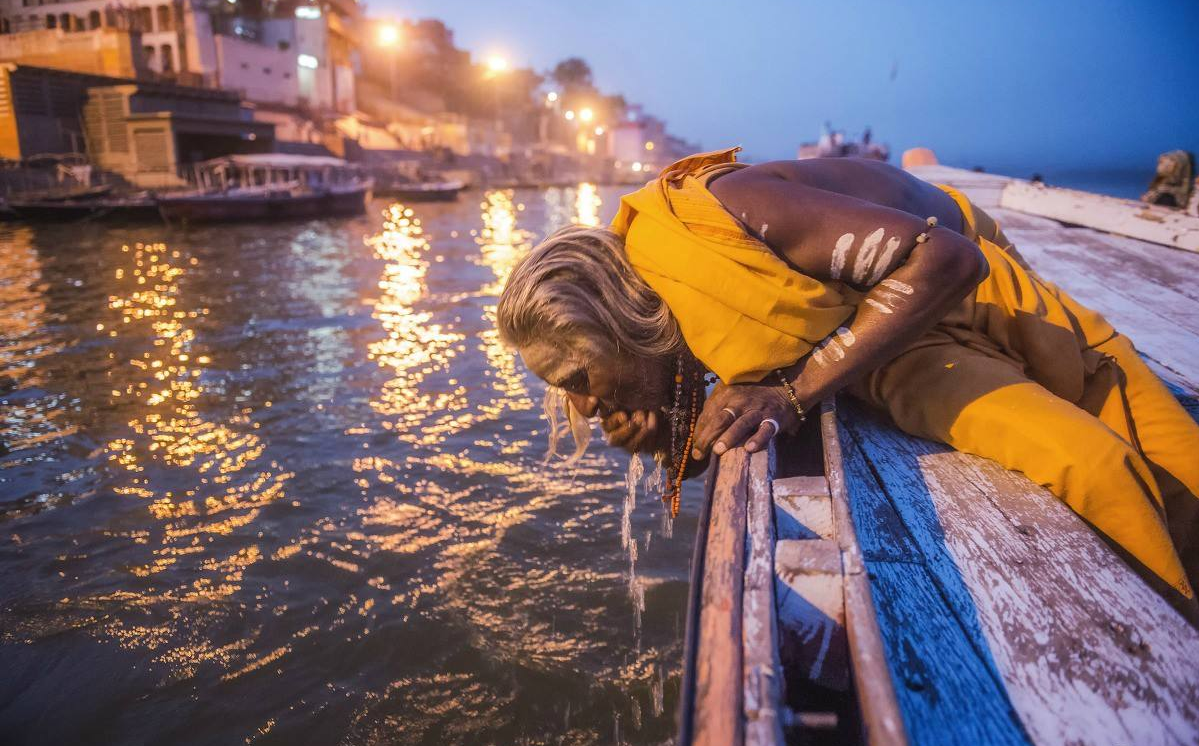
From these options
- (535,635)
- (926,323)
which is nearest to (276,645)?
(535,635)

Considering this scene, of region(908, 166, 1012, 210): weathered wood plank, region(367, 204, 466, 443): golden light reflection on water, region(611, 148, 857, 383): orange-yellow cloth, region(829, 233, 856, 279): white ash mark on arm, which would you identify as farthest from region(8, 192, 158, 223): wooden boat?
region(829, 233, 856, 279): white ash mark on arm

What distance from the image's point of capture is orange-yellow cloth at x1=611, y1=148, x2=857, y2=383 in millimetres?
1766

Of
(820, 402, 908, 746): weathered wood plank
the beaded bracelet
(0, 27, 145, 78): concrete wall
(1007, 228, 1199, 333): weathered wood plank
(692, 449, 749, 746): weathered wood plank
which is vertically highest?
(0, 27, 145, 78): concrete wall

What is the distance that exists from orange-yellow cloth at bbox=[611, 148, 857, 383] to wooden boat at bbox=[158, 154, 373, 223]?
72.5 ft

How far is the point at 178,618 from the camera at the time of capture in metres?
2.96

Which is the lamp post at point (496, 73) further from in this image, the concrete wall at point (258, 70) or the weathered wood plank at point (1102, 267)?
the weathered wood plank at point (1102, 267)

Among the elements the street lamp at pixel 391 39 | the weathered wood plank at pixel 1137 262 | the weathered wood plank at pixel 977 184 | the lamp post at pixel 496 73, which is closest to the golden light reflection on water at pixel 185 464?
the weathered wood plank at pixel 1137 262

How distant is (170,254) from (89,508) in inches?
541

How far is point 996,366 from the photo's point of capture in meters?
1.79

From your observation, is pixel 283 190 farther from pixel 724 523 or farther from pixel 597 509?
pixel 724 523

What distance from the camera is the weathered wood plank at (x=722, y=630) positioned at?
84cm

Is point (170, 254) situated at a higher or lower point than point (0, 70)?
lower

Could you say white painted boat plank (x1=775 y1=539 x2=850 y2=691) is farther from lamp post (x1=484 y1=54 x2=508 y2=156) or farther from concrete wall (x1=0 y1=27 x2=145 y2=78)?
lamp post (x1=484 y1=54 x2=508 y2=156)

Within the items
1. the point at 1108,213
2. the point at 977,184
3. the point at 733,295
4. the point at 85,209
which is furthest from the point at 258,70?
the point at 733,295
